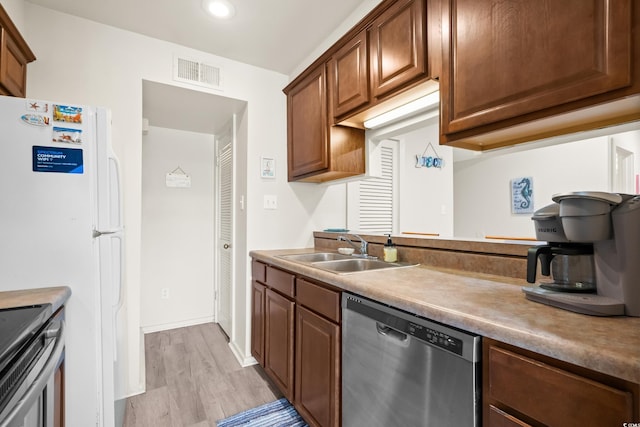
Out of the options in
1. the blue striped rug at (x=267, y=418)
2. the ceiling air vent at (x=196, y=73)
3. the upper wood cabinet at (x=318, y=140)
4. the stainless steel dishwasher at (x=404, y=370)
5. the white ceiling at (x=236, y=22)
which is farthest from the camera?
the ceiling air vent at (x=196, y=73)

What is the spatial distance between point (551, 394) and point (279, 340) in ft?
5.05

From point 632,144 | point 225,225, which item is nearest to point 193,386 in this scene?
point 225,225

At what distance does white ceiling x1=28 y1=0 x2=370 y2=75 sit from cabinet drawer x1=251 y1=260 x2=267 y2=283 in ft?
5.61

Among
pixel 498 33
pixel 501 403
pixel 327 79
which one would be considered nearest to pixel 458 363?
pixel 501 403

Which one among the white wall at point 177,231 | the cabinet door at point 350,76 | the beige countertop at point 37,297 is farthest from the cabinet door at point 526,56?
the white wall at point 177,231

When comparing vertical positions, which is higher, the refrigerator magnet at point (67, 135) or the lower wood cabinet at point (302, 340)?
the refrigerator magnet at point (67, 135)

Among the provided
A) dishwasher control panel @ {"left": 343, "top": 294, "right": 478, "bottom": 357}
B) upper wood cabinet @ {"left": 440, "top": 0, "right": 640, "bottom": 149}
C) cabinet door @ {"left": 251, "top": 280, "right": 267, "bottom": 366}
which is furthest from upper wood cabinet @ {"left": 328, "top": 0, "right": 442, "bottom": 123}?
cabinet door @ {"left": 251, "top": 280, "right": 267, "bottom": 366}

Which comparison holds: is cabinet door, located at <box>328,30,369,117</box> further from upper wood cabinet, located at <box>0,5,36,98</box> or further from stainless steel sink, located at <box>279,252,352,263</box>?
upper wood cabinet, located at <box>0,5,36,98</box>

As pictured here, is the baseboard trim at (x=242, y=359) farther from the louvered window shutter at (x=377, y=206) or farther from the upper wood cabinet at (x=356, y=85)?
the upper wood cabinet at (x=356, y=85)

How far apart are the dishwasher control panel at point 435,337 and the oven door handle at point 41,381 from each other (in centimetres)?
112

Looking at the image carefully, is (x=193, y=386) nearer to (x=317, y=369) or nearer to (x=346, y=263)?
(x=317, y=369)

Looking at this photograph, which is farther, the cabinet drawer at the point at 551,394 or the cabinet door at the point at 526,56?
the cabinet door at the point at 526,56

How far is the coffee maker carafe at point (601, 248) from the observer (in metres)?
0.76

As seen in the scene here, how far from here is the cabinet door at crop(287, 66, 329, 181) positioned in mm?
2139
